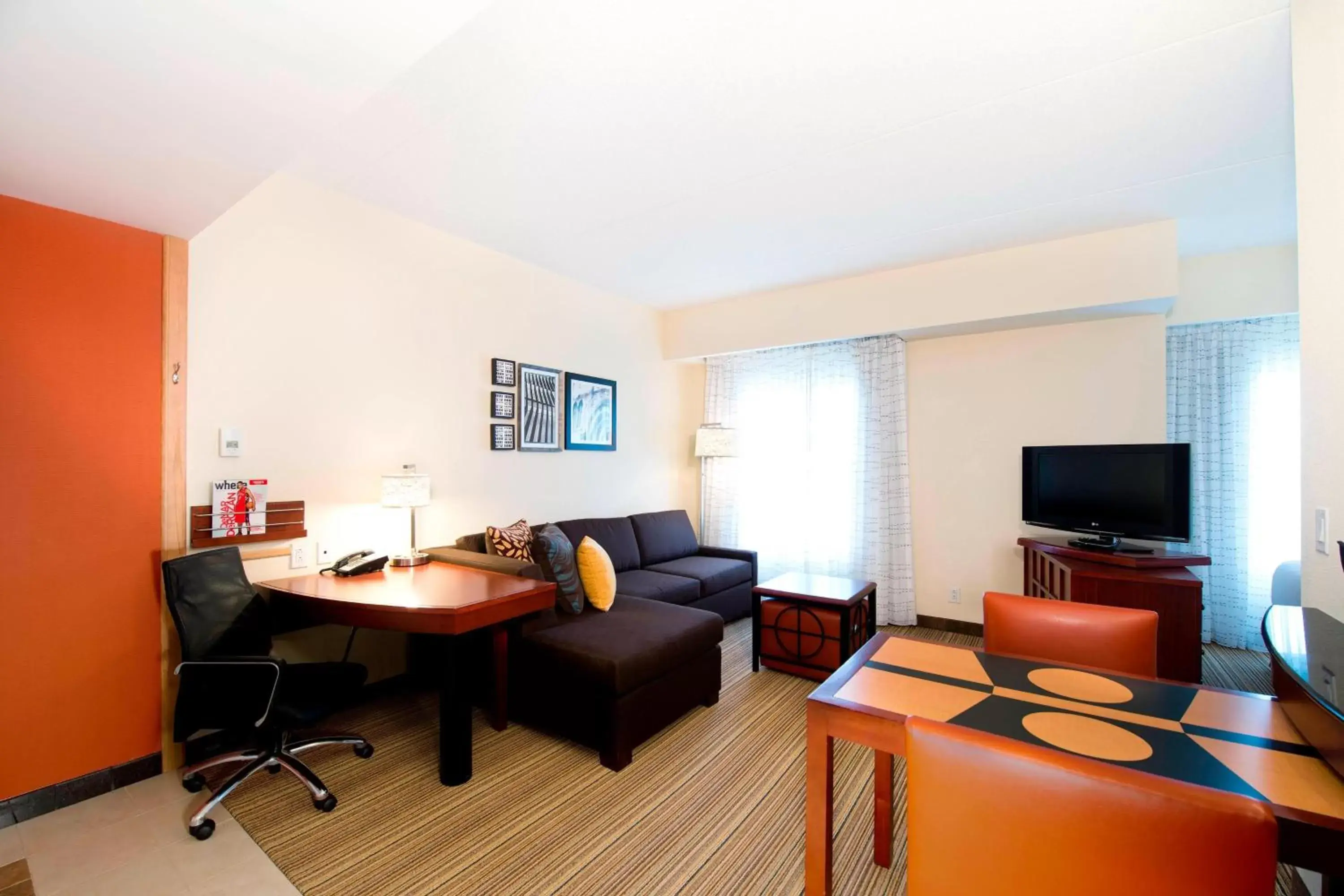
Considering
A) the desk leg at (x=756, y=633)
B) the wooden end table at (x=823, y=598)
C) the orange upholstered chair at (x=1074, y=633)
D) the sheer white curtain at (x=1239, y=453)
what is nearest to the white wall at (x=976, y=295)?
the sheer white curtain at (x=1239, y=453)

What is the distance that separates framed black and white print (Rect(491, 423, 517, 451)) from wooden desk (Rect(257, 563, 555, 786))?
4.23ft

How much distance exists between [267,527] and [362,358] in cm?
101

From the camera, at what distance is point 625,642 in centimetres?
253

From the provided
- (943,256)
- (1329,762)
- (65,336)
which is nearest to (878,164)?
(943,256)

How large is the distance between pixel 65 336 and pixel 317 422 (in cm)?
94

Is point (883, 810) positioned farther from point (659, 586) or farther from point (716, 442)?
point (716, 442)

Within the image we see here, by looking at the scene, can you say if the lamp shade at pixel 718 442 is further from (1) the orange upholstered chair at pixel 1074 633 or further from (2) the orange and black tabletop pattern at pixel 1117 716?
(2) the orange and black tabletop pattern at pixel 1117 716

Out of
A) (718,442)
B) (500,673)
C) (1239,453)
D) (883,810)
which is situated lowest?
(883,810)

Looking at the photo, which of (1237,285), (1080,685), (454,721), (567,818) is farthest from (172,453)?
(1237,285)

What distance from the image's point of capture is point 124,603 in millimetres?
2223

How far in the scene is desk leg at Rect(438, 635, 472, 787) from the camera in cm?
218

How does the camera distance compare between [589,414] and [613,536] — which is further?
[589,414]

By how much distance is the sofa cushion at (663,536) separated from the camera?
4527 millimetres

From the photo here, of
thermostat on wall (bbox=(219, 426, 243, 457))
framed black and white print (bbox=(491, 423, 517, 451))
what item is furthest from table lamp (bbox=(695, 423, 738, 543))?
thermostat on wall (bbox=(219, 426, 243, 457))
